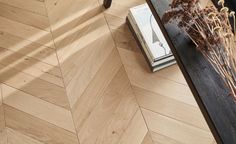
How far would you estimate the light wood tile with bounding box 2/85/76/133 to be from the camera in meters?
1.16

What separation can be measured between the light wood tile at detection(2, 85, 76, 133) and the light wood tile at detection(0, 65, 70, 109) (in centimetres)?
2

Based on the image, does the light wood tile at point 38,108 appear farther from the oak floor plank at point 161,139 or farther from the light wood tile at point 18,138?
the oak floor plank at point 161,139

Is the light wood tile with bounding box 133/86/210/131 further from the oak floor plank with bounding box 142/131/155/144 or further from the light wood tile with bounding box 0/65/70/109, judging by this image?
the light wood tile with bounding box 0/65/70/109

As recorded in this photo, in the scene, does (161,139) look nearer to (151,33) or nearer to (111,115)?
(111,115)

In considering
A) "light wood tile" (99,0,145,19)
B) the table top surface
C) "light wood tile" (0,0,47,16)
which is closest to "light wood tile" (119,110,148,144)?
the table top surface

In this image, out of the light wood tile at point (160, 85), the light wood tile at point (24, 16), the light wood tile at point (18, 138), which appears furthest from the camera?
the light wood tile at point (24, 16)

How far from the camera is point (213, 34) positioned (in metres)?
0.77

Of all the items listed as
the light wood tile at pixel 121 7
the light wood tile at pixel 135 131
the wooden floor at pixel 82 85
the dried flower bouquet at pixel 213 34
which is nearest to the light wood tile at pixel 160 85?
the wooden floor at pixel 82 85

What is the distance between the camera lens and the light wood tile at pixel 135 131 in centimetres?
113

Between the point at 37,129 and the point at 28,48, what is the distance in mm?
352

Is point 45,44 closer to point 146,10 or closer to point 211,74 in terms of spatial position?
point 146,10

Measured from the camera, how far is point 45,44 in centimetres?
130

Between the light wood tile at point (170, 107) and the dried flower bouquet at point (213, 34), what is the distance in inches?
15.8

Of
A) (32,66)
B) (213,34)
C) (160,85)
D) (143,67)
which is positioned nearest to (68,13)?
(32,66)
